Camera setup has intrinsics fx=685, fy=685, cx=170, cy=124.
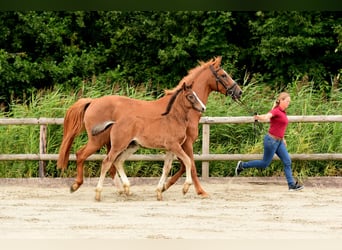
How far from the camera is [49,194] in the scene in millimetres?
9031

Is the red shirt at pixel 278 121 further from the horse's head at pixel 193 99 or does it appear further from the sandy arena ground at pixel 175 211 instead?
the horse's head at pixel 193 99

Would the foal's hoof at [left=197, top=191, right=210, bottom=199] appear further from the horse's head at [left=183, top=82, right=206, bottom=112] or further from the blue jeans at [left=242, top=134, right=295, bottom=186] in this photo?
the horse's head at [left=183, top=82, right=206, bottom=112]

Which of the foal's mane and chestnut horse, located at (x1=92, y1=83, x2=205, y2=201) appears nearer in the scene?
chestnut horse, located at (x1=92, y1=83, x2=205, y2=201)

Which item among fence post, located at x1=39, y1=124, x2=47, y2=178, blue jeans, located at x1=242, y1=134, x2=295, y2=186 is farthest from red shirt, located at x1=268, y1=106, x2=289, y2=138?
fence post, located at x1=39, y1=124, x2=47, y2=178

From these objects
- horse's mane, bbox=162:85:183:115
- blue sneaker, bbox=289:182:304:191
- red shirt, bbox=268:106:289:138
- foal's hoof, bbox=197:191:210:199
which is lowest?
blue sneaker, bbox=289:182:304:191

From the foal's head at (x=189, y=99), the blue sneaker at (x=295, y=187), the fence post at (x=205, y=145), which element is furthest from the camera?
the fence post at (x=205, y=145)

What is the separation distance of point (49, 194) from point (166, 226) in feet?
11.0

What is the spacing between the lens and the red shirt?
872cm

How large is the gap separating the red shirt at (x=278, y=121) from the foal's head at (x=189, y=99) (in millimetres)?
973

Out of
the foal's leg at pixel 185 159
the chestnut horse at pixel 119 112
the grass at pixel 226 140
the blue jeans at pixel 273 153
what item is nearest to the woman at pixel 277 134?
the blue jeans at pixel 273 153

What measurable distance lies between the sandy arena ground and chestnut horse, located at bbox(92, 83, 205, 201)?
1.38 ft

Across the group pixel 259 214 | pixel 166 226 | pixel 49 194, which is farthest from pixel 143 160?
pixel 166 226

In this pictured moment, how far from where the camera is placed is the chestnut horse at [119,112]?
8.34 m

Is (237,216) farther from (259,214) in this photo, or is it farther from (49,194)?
(49,194)
